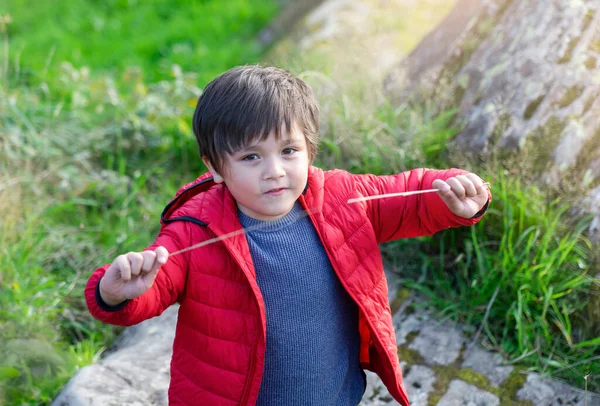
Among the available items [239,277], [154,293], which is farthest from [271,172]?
[154,293]

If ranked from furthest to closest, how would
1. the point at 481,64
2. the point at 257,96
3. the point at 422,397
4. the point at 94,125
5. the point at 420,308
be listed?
the point at 94,125
the point at 481,64
the point at 420,308
the point at 422,397
the point at 257,96

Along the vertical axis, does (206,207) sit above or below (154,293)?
above

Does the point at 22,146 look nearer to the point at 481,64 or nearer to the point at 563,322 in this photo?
the point at 481,64

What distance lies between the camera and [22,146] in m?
3.59

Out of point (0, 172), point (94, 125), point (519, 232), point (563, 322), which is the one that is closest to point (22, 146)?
point (0, 172)

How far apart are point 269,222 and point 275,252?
92 mm

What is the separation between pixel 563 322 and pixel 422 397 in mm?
590

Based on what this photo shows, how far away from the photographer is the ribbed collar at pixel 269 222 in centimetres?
190

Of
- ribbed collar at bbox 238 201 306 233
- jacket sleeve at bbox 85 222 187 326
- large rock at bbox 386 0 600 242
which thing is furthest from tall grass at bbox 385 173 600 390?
jacket sleeve at bbox 85 222 187 326

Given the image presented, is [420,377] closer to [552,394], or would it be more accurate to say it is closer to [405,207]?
[552,394]

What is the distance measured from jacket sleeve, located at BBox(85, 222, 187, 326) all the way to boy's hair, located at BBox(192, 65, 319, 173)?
0.83 ft

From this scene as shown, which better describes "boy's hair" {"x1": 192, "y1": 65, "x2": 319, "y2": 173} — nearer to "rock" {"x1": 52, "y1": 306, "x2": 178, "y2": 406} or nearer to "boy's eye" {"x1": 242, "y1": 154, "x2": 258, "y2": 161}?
"boy's eye" {"x1": 242, "y1": 154, "x2": 258, "y2": 161}

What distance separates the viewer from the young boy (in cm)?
180

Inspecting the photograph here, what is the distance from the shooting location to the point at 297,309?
189cm
